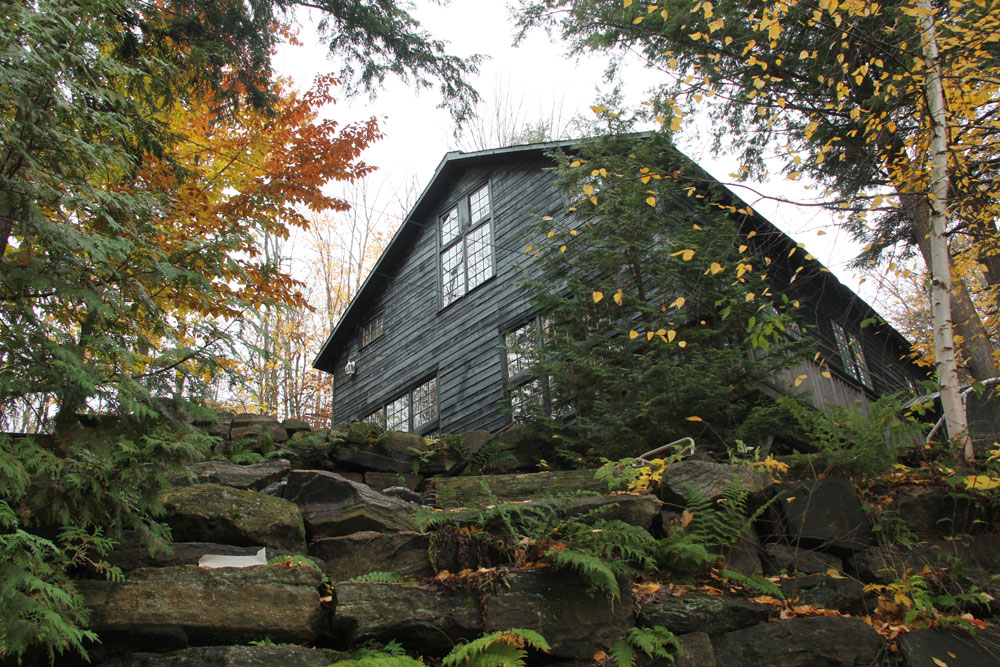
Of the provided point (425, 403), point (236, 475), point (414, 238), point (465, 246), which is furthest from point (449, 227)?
point (236, 475)

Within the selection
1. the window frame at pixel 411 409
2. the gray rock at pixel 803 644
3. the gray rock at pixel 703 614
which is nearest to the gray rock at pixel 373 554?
the gray rock at pixel 703 614

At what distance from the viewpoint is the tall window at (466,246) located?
15.2m

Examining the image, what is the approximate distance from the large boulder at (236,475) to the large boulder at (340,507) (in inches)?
17.0

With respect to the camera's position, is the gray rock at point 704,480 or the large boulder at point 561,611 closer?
the large boulder at point 561,611

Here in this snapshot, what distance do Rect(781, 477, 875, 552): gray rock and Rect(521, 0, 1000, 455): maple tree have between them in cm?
112

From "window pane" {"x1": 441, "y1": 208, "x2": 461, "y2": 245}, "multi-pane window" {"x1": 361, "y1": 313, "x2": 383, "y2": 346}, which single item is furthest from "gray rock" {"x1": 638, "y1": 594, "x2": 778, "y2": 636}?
"multi-pane window" {"x1": 361, "y1": 313, "x2": 383, "y2": 346}

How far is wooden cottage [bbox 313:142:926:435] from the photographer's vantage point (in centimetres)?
1354

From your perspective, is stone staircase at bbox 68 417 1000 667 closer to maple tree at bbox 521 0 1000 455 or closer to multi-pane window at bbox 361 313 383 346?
maple tree at bbox 521 0 1000 455

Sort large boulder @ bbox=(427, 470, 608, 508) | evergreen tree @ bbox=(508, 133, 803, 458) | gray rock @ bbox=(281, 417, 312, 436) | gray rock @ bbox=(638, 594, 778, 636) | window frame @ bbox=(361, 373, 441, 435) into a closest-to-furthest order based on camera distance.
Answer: gray rock @ bbox=(638, 594, 778, 636) → large boulder @ bbox=(427, 470, 608, 508) → evergreen tree @ bbox=(508, 133, 803, 458) → gray rock @ bbox=(281, 417, 312, 436) → window frame @ bbox=(361, 373, 441, 435)

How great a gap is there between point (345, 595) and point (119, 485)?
1512 mm

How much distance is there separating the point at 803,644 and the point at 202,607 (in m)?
3.70

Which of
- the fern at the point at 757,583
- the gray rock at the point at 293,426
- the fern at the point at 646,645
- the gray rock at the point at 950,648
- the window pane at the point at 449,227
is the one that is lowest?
the gray rock at the point at 950,648

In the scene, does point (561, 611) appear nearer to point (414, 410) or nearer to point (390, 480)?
point (390, 480)

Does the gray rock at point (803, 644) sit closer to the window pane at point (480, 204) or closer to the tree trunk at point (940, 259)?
the tree trunk at point (940, 259)
